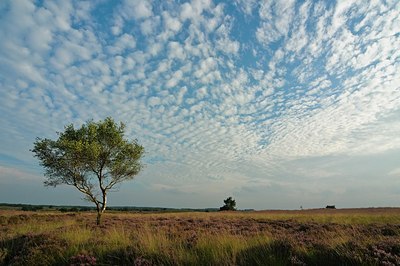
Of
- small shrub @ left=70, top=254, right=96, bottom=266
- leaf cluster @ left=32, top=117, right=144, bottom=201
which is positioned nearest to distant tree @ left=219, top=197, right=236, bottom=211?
leaf cluster @ left=32, top=117, right=144, bottom=201

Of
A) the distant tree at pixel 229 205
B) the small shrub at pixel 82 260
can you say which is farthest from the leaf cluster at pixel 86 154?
the distant tree at pixel 229 205

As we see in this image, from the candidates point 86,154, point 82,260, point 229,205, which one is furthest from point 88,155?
point 229,205

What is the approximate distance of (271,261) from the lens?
24.1 feet

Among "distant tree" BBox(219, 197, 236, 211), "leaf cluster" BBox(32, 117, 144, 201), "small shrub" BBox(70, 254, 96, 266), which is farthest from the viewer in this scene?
"distant tree" BBox(219, 197, 236, 211)

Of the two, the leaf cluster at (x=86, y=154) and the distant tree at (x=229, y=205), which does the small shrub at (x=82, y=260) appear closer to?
the leaf cluster at (x=86, y=154)

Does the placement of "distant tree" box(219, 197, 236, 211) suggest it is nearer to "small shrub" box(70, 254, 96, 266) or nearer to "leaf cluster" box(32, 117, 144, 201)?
"leaf cluster" box(32, 117, 144, 201)

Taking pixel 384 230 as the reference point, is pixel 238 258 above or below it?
below

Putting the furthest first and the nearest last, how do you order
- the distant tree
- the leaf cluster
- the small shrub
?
the distant tree, the leaf cluster, the small shrub

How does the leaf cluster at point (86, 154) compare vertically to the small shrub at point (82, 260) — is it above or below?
above

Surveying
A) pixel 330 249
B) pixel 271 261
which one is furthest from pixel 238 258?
pixel 330 249

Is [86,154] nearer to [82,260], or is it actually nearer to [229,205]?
[82,260]

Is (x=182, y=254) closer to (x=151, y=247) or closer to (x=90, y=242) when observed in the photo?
(x=151, y=247)

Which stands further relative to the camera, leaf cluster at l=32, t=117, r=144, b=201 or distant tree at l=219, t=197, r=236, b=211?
distant tree at l=219, t=197, r=236, b=211

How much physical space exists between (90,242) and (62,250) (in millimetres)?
1097
